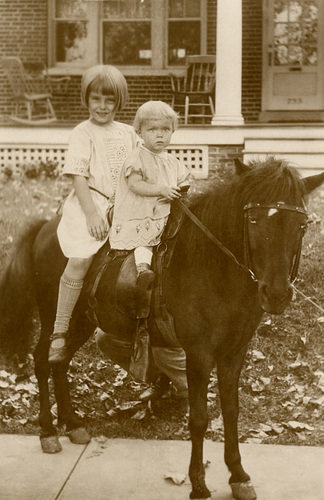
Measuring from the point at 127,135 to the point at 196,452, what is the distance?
1889mm

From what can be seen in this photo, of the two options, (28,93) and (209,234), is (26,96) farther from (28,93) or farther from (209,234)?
(209,234)

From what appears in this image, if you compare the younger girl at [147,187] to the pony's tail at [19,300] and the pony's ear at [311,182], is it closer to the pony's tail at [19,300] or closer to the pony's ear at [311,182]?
the pony's ear at [311,182]

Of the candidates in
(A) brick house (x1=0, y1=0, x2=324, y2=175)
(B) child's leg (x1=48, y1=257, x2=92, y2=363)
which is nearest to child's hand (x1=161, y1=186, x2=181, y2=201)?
(B) child's leg (x1=48, y1=257, x2=92, y2=363)

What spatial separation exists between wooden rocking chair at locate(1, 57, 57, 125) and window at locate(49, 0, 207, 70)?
2.30ft

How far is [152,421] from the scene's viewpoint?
5688mm

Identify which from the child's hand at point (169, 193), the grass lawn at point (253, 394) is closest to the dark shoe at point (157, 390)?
the grass lawn at point (253, 394)

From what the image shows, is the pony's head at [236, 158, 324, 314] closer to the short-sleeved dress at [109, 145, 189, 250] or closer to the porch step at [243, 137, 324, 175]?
the short-sleeved dress at [109, 145, 189, 250]

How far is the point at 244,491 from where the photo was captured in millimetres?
4328

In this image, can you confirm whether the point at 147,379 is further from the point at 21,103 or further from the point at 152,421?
the point at 21,103

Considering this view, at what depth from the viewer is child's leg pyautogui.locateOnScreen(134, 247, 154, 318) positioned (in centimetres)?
428

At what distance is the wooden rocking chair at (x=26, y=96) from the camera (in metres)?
13.7

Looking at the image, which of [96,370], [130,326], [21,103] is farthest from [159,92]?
[130,326]

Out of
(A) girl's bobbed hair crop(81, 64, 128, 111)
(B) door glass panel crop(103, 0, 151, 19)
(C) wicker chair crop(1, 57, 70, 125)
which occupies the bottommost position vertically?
(A) girl's bobbed hair crop(81, 64, 128, 111)

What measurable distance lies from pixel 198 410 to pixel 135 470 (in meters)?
0.72
